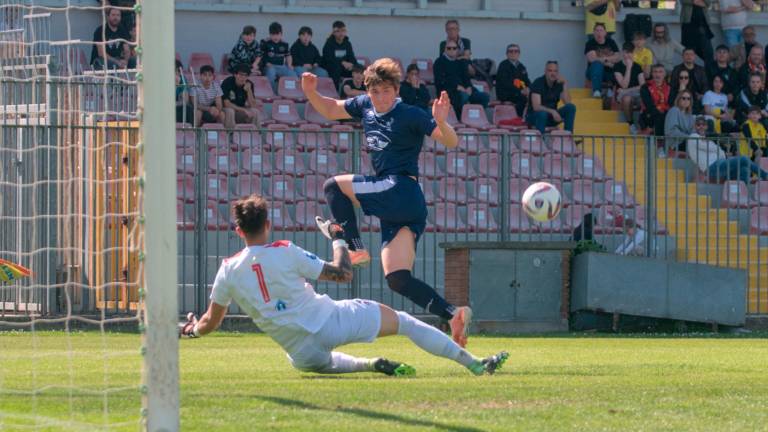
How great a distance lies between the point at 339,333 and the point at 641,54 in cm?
1575

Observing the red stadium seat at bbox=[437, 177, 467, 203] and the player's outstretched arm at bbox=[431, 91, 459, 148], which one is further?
the red stadium seat at bbox=[437, 177, 467, 203]

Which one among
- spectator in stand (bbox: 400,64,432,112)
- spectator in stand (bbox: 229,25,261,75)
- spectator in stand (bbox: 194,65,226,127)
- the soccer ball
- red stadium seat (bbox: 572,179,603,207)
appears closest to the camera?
the soccer ball

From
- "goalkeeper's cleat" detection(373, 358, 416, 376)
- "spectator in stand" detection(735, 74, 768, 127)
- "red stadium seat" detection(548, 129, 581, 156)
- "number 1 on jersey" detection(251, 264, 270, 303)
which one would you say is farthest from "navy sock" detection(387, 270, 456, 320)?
"spectator in stand" detection(735, 74, 768, 127)

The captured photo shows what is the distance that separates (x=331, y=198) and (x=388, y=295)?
657 centimetres

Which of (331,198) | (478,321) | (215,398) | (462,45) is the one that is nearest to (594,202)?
(478,321)

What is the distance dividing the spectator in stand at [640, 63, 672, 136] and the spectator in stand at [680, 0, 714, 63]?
7.43 feet

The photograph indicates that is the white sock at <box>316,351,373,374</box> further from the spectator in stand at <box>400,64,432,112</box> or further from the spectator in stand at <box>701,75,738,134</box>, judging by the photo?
the spectator in stand at <box>701,75,738,134</box>

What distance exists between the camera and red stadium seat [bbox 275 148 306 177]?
16906 millimetres

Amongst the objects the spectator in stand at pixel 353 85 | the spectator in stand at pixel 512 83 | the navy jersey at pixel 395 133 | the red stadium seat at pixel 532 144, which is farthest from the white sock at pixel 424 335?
the spectator in stand at pixel 512 83

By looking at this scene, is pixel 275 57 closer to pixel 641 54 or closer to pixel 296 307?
pixel 641 54

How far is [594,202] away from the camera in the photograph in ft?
58.1

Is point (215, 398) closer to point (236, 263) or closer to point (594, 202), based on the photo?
point (236, 263)

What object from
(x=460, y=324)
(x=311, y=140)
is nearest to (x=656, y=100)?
(x=311, y=140)

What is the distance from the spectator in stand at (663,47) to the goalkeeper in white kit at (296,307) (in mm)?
15855
